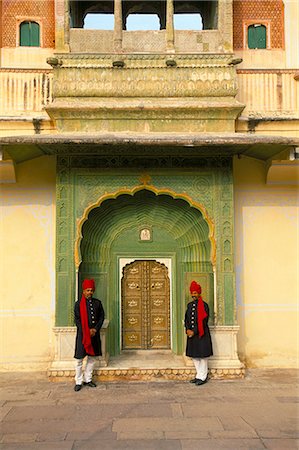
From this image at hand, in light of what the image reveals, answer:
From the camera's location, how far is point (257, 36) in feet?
33.5

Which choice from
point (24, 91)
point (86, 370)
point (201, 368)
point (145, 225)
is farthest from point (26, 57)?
point (201, 368)

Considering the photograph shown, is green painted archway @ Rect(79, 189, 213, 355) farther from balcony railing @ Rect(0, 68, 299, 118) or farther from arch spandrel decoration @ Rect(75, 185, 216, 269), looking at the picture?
balcony railing @ Rect(0, 68, 299, 118)

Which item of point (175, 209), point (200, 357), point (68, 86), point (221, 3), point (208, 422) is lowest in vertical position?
point (208, 422)

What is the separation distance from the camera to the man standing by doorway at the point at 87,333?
7.68 meters

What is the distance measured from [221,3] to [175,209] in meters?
3.89

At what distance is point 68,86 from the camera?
28.9ft

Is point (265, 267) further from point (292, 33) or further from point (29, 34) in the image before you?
point (29, 34)

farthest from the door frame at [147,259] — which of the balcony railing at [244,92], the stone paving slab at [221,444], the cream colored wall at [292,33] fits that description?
the cream colored wall at [292,33]

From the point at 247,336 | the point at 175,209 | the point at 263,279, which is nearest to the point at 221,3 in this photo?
the point at 175,209

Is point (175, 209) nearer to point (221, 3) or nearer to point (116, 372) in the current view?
point (116, 372)

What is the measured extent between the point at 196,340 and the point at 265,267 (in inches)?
77.9

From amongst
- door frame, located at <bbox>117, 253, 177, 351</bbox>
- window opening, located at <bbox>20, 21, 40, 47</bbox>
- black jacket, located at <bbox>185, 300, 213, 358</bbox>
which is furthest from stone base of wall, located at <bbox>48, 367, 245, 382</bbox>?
window opening, located at <bbox>20, 21, 40, 47</bbox>

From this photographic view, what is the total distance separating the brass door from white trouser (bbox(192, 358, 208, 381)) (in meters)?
1.34

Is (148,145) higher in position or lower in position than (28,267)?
higher
